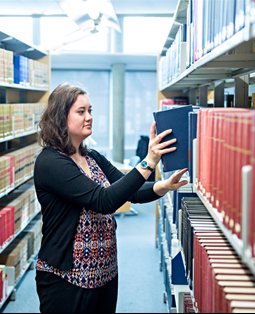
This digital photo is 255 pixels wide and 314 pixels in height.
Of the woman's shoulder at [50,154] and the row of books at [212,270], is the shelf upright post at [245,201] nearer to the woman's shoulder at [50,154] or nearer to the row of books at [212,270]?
the row of books at [212,270]

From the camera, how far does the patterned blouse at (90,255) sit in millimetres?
2111

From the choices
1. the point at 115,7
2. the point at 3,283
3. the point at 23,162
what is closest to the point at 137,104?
the point at 115,7

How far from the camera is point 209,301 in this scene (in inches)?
56.7

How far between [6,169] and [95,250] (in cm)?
187

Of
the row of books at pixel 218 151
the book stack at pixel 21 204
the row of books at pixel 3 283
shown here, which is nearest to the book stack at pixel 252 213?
the row of books at pixel 218 151

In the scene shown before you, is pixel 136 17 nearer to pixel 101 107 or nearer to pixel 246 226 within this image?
pixel 101 107

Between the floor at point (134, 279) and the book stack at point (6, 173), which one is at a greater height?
the book stack at point (6, 173)

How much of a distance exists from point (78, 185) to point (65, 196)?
0.07 m

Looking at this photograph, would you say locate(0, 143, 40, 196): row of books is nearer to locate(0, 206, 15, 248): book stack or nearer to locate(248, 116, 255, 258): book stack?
locate(0, 206, 15, 248): book stack

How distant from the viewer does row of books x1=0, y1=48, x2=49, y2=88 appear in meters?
3.81

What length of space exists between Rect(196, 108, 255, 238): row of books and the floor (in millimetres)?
2418

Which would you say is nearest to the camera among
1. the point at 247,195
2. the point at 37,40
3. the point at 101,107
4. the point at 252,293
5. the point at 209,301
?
the point at 247,195

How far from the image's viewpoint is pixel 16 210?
407 centimetres

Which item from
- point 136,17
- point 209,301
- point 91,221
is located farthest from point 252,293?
point 136,17
